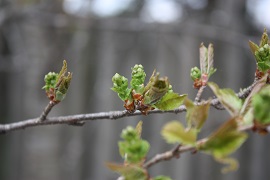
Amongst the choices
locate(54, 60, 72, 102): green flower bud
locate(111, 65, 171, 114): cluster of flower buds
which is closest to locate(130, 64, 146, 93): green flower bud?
locate(111, 65, 171, 114): cluster of flower buds

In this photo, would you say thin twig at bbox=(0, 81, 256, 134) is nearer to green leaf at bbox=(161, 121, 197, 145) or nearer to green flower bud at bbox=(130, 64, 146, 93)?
green flower bud at bbox=(130, 64, 146, 93)

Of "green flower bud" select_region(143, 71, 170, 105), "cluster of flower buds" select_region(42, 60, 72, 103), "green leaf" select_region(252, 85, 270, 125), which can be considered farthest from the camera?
"cluster of flower buds" select_region(42, 60, 72, 103)

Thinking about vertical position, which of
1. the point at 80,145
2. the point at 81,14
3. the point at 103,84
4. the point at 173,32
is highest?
the point at 81,14

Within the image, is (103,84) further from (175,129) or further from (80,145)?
(175,129)

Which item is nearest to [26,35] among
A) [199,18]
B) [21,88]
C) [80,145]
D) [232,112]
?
[21,88]

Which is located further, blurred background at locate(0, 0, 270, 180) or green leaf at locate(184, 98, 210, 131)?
blurred background at locate(0, 0, 270, 180)

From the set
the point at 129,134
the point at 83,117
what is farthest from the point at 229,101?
the point at 83,117

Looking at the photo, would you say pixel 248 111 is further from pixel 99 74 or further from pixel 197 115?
pixel 99 74
